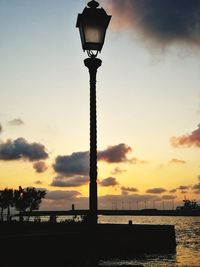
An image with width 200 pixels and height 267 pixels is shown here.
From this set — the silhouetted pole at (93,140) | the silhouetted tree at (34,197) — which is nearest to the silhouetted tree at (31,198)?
the silhouetted tree at (34,197)

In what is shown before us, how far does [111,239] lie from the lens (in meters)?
44.8

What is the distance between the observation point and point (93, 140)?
6328 mm

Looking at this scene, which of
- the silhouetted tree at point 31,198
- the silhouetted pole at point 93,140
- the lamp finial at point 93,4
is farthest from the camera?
the silhouetted tree at point 31,198

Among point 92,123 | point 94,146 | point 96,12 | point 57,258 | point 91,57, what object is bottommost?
point 57,258

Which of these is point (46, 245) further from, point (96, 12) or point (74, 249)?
point (96, 12)

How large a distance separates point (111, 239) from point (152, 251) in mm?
6421

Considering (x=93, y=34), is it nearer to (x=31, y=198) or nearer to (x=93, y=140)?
(x=93, y=140)

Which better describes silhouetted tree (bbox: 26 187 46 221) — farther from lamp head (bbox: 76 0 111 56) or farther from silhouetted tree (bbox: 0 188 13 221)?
lamp head (bbox: 76 0 111 56)

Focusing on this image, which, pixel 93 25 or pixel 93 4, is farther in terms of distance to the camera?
pixel 93 4

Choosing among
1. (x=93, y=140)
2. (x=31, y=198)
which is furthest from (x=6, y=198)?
(x=93, y=140)

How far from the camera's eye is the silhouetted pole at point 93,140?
5961 millimetres

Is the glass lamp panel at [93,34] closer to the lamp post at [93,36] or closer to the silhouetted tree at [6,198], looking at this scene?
the lamp post at [93,36]

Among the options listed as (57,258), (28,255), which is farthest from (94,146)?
(57,258)

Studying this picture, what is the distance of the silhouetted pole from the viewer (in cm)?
596
